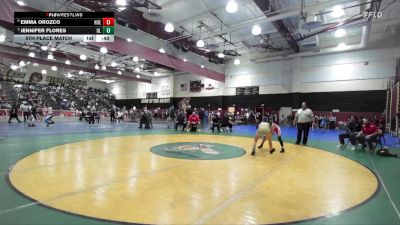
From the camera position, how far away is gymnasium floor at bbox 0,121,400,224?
106 inches

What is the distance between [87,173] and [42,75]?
34367mm

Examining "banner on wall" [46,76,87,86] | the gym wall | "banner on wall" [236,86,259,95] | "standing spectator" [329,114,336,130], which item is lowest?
"standing spectator" [329,114,336,130]

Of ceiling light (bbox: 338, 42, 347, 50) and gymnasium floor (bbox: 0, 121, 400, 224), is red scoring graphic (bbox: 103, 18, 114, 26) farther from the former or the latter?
ceiling light (bbox: 338, 42, 347, 50)

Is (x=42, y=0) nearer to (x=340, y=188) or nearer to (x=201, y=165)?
(x=201, y=165)

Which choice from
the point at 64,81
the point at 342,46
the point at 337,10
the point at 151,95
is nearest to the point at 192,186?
the point at 337,10

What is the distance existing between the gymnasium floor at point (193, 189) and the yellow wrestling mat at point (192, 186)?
0.01 m

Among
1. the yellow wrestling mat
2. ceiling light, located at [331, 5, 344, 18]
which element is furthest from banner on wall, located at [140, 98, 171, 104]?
the yellow wrestling mat

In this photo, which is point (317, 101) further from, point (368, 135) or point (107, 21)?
point (107, 21)

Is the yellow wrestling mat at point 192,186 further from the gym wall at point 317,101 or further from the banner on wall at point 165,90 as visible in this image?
the banner on wall at point 165,90

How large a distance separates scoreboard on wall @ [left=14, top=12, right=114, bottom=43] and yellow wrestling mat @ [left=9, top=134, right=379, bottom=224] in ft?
12.3

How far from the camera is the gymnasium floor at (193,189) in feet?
8.87

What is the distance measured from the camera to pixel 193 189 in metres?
3.62

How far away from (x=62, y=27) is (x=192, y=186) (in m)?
6.82

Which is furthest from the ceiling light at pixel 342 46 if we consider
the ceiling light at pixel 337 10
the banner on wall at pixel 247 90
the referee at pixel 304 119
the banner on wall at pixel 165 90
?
the banner on wall at pixel 165 90
